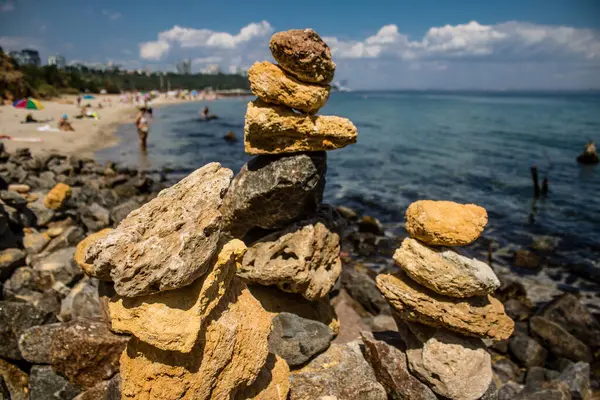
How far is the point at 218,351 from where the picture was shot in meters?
4.36

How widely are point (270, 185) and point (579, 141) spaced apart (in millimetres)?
61418

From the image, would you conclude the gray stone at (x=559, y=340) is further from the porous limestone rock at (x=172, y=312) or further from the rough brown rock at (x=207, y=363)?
the porous limestone rock at (x=172, y=312)

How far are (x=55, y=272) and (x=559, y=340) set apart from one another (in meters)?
13.2

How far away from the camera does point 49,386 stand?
19.3 ft

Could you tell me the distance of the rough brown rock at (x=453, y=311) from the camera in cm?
570

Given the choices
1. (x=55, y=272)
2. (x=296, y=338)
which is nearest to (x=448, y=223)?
(x=296, y=338)

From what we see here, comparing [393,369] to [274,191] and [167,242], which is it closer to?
[274,191]

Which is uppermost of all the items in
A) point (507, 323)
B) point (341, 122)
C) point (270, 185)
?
point (341, 122)

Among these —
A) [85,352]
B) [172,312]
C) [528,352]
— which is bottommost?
[528,352]

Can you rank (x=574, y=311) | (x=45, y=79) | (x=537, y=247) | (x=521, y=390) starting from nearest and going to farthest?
1. (x=521, y=390)
2. (x=574, y=311)
3. (x=537, y=247)
4. (x=45, y=79)

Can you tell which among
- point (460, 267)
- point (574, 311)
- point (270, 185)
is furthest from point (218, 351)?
point (574, 311)

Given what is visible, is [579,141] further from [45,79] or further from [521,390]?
[45,79]

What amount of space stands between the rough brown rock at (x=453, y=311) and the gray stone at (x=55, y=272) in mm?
8070

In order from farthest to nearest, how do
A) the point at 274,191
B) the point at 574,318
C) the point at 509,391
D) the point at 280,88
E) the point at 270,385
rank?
the point at 574,318 < the point at 509,391 < the point at 274,191 < the point at 280,88 < the point at 270,385
